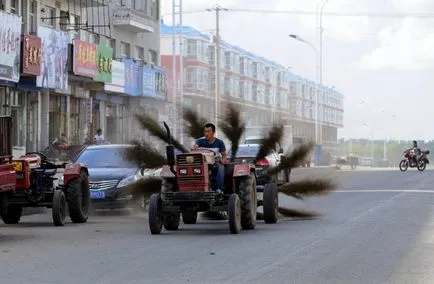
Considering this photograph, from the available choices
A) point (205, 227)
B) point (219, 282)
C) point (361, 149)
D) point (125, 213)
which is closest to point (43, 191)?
point (205, 227)

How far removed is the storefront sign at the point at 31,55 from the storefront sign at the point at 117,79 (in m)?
9.09

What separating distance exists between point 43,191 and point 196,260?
664cm

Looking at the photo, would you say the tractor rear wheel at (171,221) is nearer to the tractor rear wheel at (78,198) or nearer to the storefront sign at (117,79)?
the tractor rear wheel at (78,198)

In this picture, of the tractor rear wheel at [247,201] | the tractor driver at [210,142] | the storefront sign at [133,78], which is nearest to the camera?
the tractor rear wheel at [247,201]

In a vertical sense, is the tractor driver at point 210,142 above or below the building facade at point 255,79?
below

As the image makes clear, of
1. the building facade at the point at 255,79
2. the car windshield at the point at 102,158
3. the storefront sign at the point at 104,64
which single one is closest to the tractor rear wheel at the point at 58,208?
the car windshield at the point at 102,158

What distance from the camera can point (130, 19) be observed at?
49031mm

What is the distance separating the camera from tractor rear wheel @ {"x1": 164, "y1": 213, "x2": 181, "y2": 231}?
16.6 m

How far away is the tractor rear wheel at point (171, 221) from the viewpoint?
54.6 feet

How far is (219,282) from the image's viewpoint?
400 inches

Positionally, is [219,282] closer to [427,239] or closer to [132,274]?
[132,274]

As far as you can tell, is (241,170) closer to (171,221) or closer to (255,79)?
(171,221)

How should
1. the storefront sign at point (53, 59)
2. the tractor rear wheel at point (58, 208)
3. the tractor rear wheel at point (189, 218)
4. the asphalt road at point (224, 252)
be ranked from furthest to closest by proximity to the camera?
the storefront sign at point (53, 59) < the tractor rear wheel at point (189, 218) < the tractor rear wheel at point (58, 208) < the asphalt road at point (224, 252)

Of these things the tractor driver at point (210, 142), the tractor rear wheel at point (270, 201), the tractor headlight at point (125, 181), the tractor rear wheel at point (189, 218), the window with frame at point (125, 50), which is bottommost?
the tractor rear wheel at point (189, 218)
